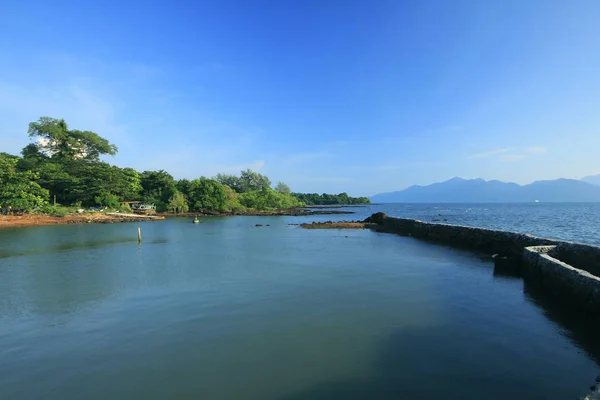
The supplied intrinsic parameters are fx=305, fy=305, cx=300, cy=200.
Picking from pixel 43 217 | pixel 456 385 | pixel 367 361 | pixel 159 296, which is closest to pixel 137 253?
pixel 159 296

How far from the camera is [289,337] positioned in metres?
7.66

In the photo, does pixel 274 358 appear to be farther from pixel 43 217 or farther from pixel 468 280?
pixel 43 217

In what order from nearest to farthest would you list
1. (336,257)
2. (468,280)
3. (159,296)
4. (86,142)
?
(159,296) < (468,280) < (336,257) < (86,142)

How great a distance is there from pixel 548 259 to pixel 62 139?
9708cm

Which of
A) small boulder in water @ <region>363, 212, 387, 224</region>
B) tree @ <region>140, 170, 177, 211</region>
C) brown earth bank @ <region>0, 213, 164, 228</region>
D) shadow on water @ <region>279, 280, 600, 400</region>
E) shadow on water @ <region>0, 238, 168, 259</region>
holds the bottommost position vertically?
shadow on water @ <region>279, 280, 600, 400</region>

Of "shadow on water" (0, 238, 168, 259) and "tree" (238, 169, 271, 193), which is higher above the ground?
"tree" (238, 169, 271, 193)

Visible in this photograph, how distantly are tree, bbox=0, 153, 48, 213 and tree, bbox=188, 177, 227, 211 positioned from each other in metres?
33.1

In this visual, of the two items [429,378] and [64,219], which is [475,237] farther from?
[64,219]

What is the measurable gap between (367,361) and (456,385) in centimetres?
167

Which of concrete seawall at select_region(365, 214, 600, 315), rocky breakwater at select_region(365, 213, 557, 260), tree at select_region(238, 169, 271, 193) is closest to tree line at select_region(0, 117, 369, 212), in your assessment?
tree at select_region(238, 169, 271, 193)

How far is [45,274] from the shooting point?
15164 mm

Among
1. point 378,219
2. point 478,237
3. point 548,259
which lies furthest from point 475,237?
point 378,219

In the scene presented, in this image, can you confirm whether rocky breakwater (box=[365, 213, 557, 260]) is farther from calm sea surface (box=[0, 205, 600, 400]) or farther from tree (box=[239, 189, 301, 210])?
tree (box=[239, 189, 301, 210])

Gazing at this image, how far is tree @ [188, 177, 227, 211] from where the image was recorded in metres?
79.9
